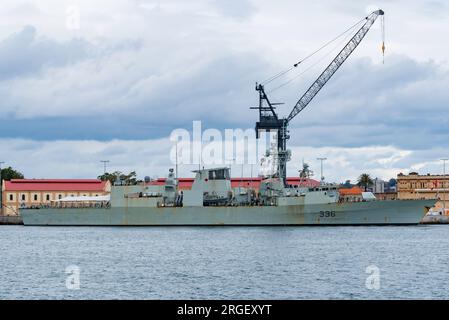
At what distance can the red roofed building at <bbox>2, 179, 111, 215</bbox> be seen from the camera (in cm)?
15512

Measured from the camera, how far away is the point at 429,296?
39.4 metres

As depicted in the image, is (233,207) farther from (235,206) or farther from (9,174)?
(9,174)

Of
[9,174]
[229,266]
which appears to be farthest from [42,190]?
[229,266]

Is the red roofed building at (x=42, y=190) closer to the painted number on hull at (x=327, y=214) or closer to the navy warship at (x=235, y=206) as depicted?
the navy warship at (x=235, y=206)

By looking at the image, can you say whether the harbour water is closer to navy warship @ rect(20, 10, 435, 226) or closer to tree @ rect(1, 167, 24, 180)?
navy warship @ rect(20, 10, 435, 226)

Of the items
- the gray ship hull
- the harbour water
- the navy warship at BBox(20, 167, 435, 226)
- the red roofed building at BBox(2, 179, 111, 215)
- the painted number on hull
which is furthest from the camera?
the red roofed building at BBox(2, 179, 111, 215)

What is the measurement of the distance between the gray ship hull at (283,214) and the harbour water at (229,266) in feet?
46.9

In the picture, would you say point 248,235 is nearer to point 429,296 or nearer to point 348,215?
point 348,215

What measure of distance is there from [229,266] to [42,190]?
109121 millimetres

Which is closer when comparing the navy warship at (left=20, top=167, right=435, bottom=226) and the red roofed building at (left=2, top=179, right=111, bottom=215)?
the navy warship at (left=20, top=167, right=435, bottom=226)

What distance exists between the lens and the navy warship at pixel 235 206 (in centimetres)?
10006

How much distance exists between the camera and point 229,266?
51.8 m

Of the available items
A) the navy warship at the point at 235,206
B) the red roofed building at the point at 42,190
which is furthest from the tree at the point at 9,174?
the navy warship at the point at 235,206

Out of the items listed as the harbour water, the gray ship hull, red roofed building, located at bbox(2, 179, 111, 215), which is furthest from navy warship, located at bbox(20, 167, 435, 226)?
red roofed building, located at bbox(2, 179, 111, 215)
